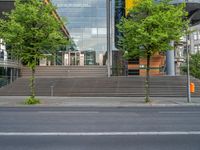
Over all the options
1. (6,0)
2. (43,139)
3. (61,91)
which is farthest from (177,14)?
(6,0)

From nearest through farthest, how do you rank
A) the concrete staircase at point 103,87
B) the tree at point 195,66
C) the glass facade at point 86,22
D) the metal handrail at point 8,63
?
1. the concrete staircase at point 103,87
2. the metal handrail at point 8,63
3. the glass facade at point 86,22
4. the tree at point 195,66

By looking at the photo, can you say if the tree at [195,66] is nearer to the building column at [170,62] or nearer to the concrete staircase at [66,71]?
the building column at [170,62]

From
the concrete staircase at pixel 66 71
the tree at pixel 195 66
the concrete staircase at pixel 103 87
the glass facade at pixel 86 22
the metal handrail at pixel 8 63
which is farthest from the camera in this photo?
the tree at pixel 195 66

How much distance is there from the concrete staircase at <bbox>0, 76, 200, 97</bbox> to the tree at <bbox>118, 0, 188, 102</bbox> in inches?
288

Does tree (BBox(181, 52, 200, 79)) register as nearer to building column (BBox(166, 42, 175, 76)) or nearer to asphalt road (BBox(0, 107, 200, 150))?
building column (BBox(166, 42, 175, 76))

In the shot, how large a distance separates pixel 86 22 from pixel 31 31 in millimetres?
30113

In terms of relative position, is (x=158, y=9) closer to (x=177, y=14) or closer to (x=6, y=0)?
(x=177, y=14)

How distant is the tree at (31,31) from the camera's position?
22.1m

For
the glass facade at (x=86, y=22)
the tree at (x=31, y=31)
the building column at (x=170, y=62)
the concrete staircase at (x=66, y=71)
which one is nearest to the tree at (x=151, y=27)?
the tree at (x=31, y=31)

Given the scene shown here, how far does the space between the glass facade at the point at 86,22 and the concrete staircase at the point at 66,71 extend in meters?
6.99

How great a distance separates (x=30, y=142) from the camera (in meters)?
8.51

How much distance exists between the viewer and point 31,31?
74.0 feet

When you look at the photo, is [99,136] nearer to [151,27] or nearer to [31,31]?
[31,31]

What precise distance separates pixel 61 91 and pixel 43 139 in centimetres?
2337
